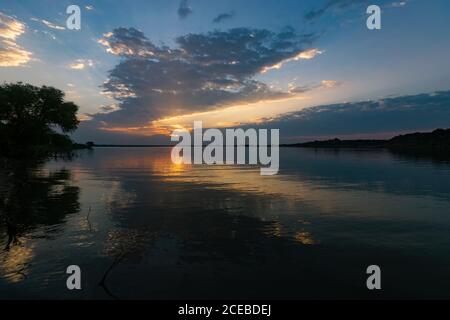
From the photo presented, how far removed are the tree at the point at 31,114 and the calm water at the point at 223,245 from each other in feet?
182

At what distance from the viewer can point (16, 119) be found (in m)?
72.1

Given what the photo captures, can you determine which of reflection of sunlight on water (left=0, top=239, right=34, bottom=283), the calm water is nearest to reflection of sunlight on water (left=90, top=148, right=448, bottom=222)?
the calm water

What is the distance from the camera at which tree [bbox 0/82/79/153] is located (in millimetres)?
69875

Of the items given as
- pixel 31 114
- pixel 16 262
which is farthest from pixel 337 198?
pixel 31 114

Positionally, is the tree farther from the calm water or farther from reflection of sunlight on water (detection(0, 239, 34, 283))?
reflection of sunlight on water (detection(0, 239, 34, 283))

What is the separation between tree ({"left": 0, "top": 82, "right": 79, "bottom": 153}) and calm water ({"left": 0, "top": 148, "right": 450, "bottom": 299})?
55.6m

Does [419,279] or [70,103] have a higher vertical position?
[70,103]

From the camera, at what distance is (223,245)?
44.7 feet

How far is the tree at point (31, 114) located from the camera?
2751 inches

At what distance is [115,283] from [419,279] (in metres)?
9.51

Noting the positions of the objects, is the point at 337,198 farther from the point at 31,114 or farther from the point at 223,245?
the point at 31,114
